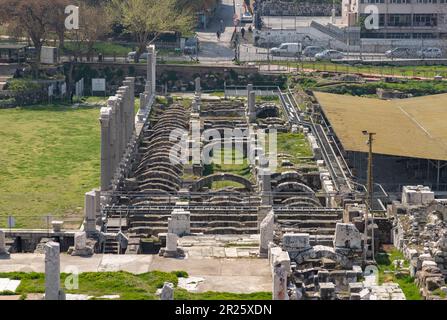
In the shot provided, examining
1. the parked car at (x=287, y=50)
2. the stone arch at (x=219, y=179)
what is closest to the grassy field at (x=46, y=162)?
the stone arch at (x=219, y=179)

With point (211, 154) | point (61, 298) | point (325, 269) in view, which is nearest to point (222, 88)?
point (211, 154)

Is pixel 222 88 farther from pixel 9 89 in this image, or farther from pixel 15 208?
pixel 15 208

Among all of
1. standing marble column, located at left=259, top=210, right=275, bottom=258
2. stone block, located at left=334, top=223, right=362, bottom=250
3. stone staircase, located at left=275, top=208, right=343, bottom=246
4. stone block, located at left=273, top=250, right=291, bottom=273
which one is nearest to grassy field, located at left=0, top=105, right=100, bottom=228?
stone staircase, located at left=275, top=208, right=343, bottom=246

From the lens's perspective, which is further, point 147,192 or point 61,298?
point 147,192

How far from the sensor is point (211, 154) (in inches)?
3600

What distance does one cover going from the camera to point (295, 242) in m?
59.8

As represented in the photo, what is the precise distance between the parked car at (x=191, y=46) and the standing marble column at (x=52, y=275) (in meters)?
87.6

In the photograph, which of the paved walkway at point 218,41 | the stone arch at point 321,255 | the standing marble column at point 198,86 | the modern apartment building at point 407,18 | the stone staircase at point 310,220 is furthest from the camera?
the modern apartment building at point 407,18

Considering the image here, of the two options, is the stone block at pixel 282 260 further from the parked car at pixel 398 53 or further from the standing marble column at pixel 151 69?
the parked car at pixel 398 53

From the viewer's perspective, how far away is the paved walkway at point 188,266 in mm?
55969

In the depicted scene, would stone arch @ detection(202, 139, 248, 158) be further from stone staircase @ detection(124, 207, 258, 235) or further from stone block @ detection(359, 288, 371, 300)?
stone block @ detection(359, 288, 371, 300)

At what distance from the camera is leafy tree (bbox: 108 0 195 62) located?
424ft

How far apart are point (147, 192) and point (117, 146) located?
5.71 meters

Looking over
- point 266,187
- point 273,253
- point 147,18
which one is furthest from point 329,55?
point 273,253
